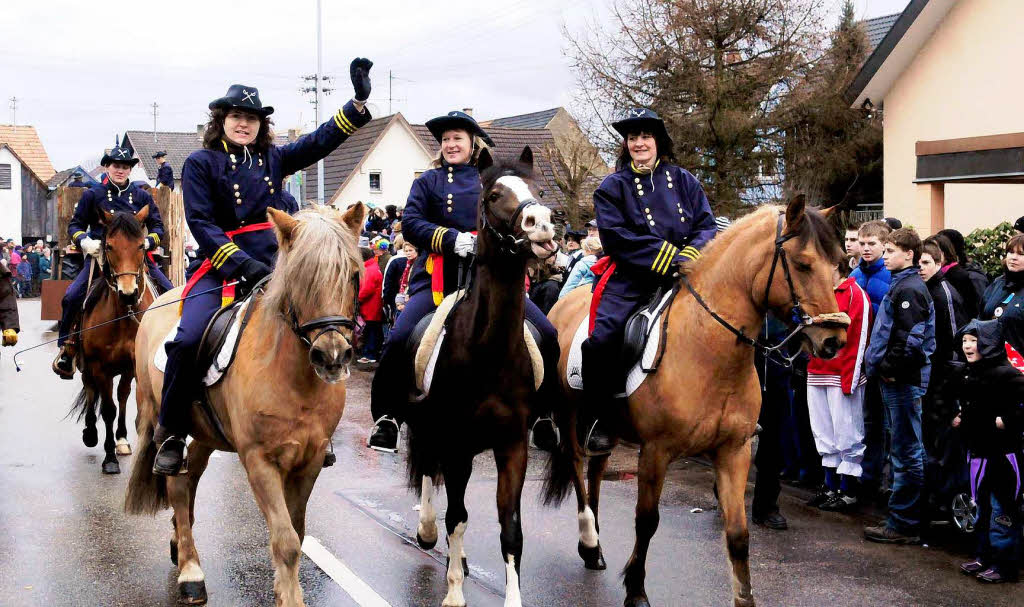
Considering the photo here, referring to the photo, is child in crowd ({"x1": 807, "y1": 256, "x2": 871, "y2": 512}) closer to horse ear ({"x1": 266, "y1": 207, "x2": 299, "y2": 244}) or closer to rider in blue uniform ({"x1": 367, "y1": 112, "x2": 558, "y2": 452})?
rider in blue uniform ({"x1": 367, "y1": 112, "x2": 558, "y2": 452})

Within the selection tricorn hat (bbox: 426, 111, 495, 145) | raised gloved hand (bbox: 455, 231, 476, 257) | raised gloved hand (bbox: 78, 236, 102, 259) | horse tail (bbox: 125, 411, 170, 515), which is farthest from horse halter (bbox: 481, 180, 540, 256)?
raised gloved hand (bbox: 78, 236, 102, 259)

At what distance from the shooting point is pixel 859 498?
28.6 feet

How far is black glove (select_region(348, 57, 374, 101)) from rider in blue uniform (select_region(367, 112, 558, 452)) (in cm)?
46

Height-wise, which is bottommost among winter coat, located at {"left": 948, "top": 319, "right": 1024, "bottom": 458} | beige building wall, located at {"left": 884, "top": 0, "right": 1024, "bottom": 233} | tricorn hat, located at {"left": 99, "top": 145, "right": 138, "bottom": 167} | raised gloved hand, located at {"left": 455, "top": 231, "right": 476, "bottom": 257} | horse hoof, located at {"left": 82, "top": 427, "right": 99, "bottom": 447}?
horse hoof, located at {"left": 82, "top": 427, "right": 99, "bottom": 447}

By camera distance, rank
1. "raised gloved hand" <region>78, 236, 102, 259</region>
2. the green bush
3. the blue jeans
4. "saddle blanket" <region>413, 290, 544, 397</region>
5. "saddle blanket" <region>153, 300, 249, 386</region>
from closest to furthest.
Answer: "saddle blanket" <region>153, 300, 249, 386</region>
"saddle blanket" <region>413, 290, 544, 397</region>
the blue jeans
the green bush
"raised gloved hand" <region>78, 236, 102, 259</region>

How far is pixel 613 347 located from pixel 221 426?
2443 mm

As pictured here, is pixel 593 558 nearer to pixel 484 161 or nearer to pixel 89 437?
pixel 484 161

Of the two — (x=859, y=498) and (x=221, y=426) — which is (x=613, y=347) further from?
(x=859, y=498)

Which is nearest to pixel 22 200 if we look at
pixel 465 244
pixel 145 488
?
pixel 145 488

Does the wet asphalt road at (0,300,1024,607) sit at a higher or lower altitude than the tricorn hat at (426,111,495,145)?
lower

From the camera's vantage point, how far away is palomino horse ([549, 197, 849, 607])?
18.7 ft

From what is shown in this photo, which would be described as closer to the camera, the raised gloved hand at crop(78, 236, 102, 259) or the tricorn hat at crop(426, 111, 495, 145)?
the tricorn hat at crop(426, 111, 495, 145)

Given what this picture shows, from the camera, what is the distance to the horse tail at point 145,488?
6973 millimetres

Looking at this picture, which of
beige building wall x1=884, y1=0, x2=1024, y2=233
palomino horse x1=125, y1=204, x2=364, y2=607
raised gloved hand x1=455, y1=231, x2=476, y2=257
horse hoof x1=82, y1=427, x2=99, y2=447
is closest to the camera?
palomino horse x1=125, y1=204, x2=364, y2=607
